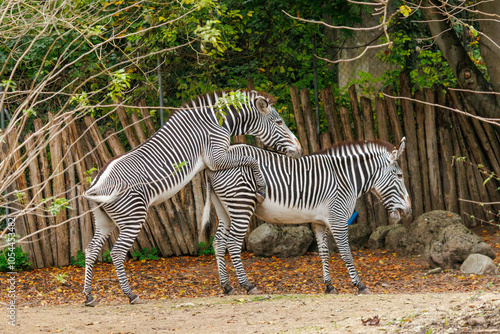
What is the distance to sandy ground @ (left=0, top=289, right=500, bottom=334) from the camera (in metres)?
4.11

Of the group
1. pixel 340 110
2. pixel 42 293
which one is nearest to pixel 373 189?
pixel 340 110

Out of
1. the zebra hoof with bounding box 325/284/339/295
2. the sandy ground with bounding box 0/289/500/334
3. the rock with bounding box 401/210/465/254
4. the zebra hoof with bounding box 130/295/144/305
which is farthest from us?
the rock with bounding box 401/210/465/254

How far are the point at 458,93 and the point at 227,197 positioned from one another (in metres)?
4.49

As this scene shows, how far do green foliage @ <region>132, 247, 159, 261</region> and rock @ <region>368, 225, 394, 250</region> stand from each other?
10.4 ft

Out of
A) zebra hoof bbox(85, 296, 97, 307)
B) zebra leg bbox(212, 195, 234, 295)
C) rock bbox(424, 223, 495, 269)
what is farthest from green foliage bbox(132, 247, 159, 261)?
rock bbox(424, 223, 495, 269)

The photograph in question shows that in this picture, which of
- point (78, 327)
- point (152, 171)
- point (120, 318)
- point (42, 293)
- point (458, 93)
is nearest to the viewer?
point (78, 327)

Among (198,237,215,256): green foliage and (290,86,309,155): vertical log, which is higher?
(290,86,309,155): vertical log

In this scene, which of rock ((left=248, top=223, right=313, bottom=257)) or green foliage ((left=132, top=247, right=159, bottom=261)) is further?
green foliage ((left=132, top=247, right=159, bottom=261))

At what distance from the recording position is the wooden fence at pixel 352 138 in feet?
26.7

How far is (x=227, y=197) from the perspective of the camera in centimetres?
683

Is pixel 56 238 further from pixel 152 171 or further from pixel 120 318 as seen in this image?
pixel 120 318

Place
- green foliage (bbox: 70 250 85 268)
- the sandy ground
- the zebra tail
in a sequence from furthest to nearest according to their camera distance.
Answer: green foliage (bbox: 70 250 85 268) < the zebra tail < the sandy ground

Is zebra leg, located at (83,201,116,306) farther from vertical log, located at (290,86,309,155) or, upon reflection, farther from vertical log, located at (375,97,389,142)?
vertical log, located at (375,97,389,142)

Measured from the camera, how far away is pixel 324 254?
22.5 feet
